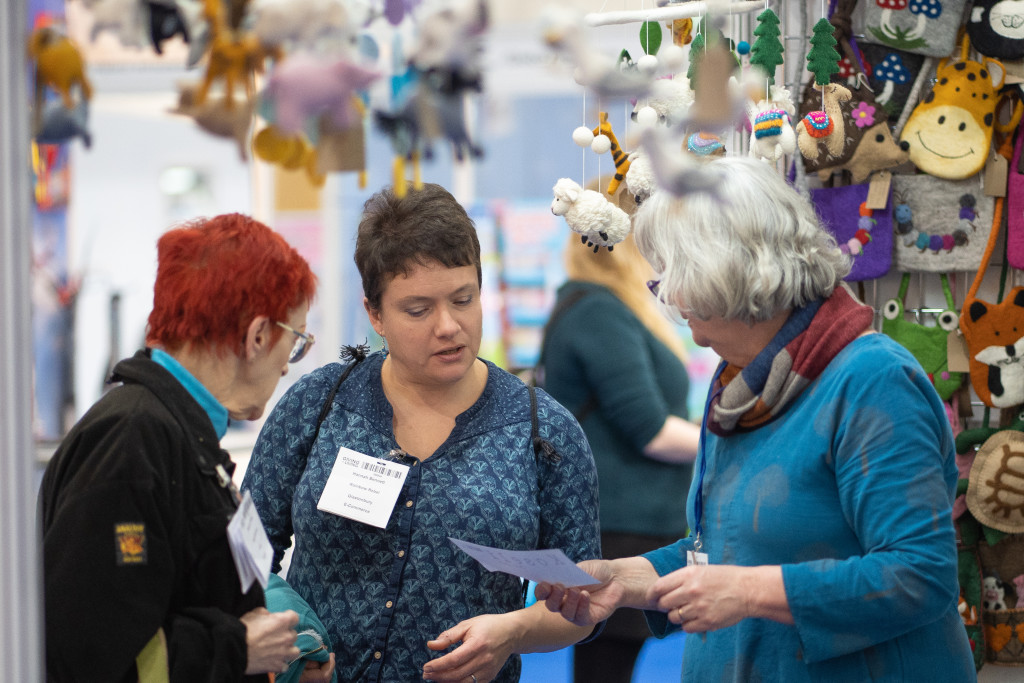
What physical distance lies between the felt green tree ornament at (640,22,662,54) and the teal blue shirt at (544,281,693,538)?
32.3 inches

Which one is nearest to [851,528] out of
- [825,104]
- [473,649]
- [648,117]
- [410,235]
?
[473,649]

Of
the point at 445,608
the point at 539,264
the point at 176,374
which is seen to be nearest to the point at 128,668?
the point at 176,374

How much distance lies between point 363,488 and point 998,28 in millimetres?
1978

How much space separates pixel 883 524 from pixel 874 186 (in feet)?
4.99

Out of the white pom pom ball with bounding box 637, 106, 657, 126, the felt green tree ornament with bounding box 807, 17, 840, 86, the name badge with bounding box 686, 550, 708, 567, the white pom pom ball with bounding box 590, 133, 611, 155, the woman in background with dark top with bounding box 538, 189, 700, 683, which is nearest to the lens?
the name badge with bounding box 686, 550, 708, 567

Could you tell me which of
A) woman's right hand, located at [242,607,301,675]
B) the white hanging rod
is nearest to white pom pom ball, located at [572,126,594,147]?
the white hanging rod

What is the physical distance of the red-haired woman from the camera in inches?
45.5

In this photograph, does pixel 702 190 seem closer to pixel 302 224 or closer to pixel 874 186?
pixel 302 224

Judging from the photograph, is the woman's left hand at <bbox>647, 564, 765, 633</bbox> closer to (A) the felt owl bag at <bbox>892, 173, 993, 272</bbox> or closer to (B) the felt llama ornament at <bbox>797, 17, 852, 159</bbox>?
(B) the felt llama ornament at <bbox>797, 17, 852, 159</bbox>

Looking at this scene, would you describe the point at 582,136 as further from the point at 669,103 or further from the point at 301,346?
the point at 301,346

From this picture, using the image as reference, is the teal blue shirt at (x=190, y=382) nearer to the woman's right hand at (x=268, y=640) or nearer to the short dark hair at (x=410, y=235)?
the woman's right hand at (x=268, y=640)

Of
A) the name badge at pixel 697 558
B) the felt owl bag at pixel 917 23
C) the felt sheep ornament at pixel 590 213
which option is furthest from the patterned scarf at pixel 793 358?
the felt owl bag at pixel 917 23

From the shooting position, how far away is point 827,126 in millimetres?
2270

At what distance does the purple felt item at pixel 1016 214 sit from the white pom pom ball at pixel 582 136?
1.32 m
